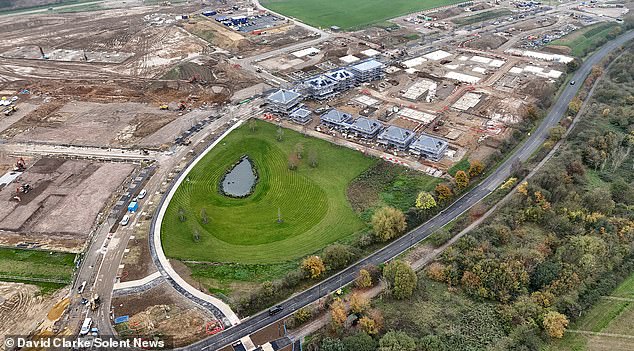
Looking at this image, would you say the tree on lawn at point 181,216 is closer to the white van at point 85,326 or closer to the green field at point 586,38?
the white van at point 85,326

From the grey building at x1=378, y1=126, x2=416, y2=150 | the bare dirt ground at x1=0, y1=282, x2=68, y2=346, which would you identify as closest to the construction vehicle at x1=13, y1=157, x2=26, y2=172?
the bare dirt ground at x1=0, y1=282, x2=68, y2=346

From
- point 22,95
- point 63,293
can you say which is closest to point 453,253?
point 63,293

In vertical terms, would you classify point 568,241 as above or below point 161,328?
above

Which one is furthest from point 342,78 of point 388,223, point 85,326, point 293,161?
point 85,326

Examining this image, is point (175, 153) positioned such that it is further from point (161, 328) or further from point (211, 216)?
point (161, 328)

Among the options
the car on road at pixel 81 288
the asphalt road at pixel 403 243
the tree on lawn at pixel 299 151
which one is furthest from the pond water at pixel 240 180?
the car on road at pixel 81 288

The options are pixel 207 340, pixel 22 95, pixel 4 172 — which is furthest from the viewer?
pixel 22 95

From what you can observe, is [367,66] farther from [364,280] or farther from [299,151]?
[364,280]

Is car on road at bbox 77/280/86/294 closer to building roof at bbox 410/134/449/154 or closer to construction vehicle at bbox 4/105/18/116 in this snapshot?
building roof at bbox 410/134/449/154

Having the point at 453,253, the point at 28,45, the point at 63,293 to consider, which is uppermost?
the point at 28,45
